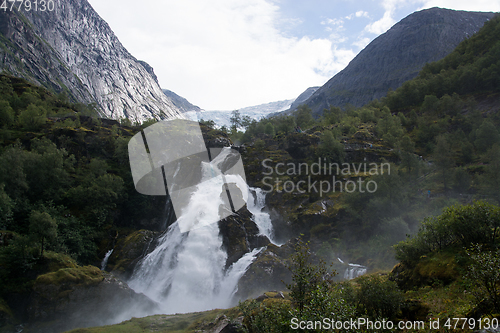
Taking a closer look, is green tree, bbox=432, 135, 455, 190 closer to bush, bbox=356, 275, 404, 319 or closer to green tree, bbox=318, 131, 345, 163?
green tree, bbox=318, 131, 345, 163

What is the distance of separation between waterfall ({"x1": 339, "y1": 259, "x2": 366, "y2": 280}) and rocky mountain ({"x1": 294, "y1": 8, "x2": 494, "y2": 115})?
155347 millimetres

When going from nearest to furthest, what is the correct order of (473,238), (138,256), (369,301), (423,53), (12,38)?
(369,301) → (473,238) → (138,256) → (12,38) → (423,53)

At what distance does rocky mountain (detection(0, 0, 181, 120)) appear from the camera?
4542 inches

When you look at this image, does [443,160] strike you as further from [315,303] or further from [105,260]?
[105,260]

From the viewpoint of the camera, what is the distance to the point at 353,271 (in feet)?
90.1

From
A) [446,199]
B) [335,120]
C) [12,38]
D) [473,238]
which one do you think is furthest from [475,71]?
[12,38]

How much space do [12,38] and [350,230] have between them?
534 feet

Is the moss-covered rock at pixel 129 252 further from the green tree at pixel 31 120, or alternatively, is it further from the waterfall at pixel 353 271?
the green tree at pixel 31 120

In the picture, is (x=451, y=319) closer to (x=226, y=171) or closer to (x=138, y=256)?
(x=138, y=256)

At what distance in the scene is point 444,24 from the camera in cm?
15375

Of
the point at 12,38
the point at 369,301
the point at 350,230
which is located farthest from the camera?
the point at 12,38

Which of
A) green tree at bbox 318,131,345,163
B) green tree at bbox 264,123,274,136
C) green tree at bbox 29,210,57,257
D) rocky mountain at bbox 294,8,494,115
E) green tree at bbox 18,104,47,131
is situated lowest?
green tree at bbox 29,210,57,257

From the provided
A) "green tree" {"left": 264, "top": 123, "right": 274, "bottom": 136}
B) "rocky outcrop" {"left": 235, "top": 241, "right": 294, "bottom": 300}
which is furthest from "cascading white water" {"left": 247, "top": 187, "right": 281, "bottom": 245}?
"green tree" {"left": 264, "top": 123, "right": 274, "bottom": 136}

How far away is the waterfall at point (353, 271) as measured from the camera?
→ 27.0m
